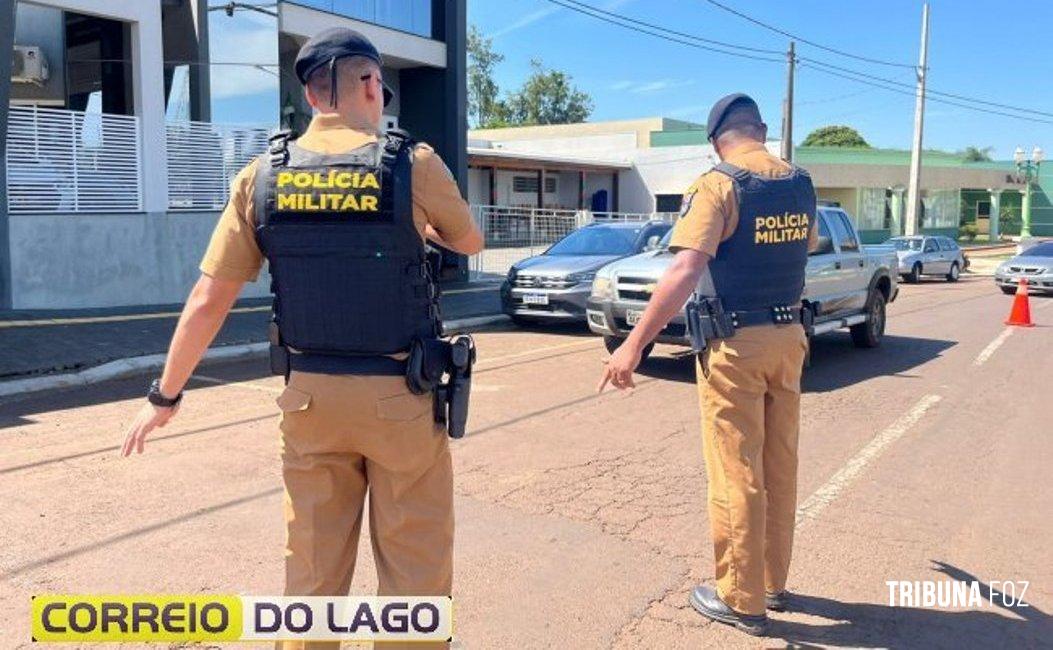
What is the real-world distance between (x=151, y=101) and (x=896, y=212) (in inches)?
1560

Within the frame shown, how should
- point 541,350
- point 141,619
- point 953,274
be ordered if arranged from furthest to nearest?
1. point 953,274
2. point 541,350
3. point 141,619

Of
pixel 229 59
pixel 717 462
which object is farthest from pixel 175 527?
pixel 229 59

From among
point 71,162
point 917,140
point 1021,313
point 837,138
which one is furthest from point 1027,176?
point 71,162

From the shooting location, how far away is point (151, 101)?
44.4 ft

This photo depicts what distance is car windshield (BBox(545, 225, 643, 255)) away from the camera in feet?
43.0

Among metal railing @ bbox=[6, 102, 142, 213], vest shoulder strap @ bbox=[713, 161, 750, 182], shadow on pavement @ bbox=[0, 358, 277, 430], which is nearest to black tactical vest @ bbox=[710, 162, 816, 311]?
vest shoulder strap @ bbox=[713, 161, 750, 182]

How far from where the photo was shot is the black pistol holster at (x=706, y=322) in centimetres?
361

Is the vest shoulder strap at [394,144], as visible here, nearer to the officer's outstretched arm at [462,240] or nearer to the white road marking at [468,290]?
the officer's outstretched arm at [462,240]

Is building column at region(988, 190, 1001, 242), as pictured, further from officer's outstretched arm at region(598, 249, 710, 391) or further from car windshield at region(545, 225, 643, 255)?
officer's outstretched arm at region(598, 249, 710, 391)

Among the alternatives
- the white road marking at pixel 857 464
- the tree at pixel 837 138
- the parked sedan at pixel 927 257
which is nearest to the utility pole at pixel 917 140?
the parked sedan at pixel 927 257

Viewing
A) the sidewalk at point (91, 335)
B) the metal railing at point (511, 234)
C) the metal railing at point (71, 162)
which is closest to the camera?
the sidewalk at point (91, 335)

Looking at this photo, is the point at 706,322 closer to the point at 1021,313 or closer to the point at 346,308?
the point at 346,308

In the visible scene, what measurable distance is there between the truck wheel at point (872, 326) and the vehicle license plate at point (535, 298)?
4115 mm

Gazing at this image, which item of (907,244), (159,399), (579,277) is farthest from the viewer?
(907,244)
